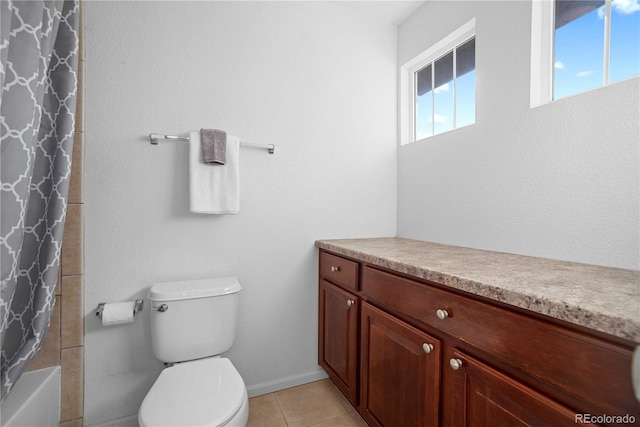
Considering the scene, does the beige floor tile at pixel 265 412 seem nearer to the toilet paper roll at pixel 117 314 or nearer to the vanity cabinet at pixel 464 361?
the vanity cabinet at pixel 464 361

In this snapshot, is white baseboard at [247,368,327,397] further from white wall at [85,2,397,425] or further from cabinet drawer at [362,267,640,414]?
cabinet drawer at [362,267,640,414]

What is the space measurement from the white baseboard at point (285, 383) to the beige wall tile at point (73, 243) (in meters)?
1.13

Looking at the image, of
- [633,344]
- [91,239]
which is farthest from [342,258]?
[91,239]

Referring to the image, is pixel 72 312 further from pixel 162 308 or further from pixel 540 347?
pixel 540 347

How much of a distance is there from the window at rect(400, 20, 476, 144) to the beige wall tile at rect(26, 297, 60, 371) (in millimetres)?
2227

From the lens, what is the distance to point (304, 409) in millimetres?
1547

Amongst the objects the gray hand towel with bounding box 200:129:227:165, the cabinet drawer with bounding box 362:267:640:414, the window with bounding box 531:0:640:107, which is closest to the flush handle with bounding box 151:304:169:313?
the gray hand towel with bounding box 200:129:227:165

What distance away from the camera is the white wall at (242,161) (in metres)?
1.38

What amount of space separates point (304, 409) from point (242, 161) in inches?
57.2

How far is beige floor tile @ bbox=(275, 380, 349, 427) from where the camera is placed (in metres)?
1.48

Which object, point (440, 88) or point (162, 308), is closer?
point (162, 308)

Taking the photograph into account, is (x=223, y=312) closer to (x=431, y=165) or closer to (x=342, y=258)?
(x=342, y=258)

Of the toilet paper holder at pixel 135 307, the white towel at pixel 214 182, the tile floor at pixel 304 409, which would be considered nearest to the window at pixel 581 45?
the white towel at pixel 214 182

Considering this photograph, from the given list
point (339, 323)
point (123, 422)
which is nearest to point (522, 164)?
point (339, 323)
